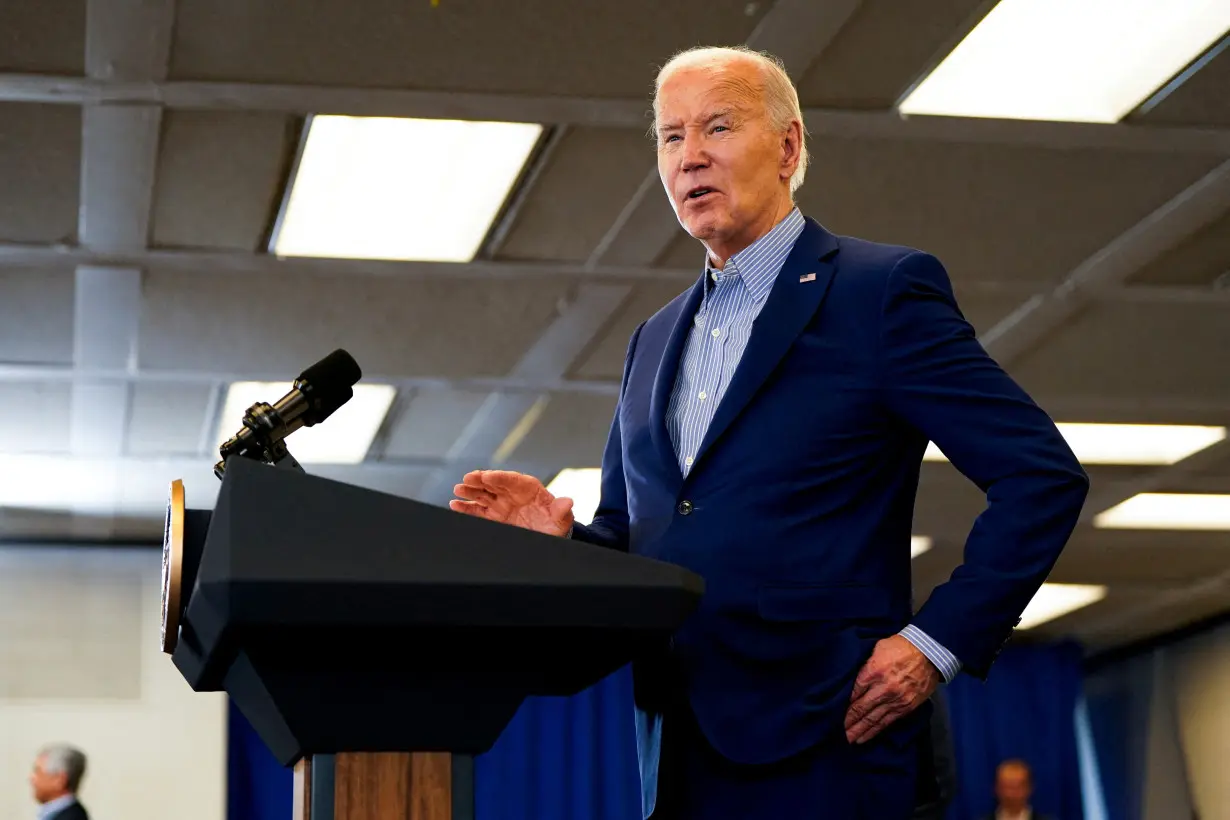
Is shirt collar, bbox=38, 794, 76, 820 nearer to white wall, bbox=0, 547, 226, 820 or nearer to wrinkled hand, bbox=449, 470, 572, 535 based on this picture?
white wall, bbox=0, 547, 226, 820

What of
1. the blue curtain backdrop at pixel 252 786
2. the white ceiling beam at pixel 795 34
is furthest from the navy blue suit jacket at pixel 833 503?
the blue curtain backdrop at pixel 252 786

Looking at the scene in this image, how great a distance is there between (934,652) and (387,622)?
0.43 metres

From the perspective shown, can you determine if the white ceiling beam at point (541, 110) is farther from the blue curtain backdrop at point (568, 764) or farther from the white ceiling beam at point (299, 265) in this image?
the blue curtain backdrop at point (568, 764)

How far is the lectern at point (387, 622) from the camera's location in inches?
30.3

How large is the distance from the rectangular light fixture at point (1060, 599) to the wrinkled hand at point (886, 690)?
7325 millimetres

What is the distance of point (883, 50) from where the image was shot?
293 centimetres

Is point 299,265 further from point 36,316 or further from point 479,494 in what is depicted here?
point 479,494

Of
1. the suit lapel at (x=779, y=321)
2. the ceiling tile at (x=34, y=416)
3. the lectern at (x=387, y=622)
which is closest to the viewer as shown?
the lectern at (x=387, y=622)

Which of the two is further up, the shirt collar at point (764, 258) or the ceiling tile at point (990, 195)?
the ceiling tile at point (990, 195)

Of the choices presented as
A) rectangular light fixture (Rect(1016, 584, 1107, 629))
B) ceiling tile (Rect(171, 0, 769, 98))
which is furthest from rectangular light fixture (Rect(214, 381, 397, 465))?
rectangular light fixture (Rect(1016, 584, 1107, 629))

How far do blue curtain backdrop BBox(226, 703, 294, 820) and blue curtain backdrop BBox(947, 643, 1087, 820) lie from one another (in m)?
3.90

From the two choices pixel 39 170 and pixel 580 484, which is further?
pixel 580 484

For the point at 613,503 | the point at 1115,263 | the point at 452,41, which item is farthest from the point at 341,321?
the point at 613,503

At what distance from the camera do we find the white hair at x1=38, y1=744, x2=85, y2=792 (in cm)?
572
